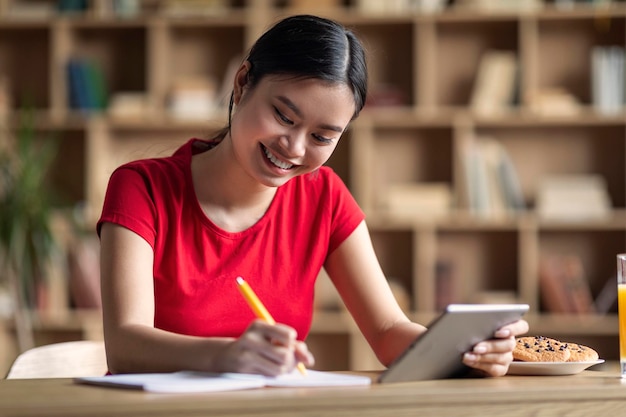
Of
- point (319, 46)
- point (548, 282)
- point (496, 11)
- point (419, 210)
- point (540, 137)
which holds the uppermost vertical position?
point (496, 11)

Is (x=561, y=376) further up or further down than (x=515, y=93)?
further down

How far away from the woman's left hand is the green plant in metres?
2.80

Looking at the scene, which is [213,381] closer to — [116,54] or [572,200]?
[572,200]

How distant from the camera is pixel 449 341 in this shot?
122 centimetres

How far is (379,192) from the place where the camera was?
4145 millimetres

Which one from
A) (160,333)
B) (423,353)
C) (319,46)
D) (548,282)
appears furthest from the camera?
(548,282)

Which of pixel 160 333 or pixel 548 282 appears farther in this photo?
pixel 548 282

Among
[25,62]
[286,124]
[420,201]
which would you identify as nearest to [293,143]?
[286,124]

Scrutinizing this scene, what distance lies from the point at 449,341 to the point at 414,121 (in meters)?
2.80

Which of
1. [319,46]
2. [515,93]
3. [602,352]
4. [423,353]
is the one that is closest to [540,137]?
[515,93]

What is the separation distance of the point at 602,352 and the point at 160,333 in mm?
3047

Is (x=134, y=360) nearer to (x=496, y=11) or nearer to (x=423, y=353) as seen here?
(x=423, y=353)

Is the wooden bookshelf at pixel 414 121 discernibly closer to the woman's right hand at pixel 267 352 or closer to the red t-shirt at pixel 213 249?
the red t-shirt at pixel 213 249

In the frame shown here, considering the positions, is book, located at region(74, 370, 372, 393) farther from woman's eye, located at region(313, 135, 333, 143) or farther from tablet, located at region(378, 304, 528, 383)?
woman's eye, located at region(313, 135, 333, 143)
